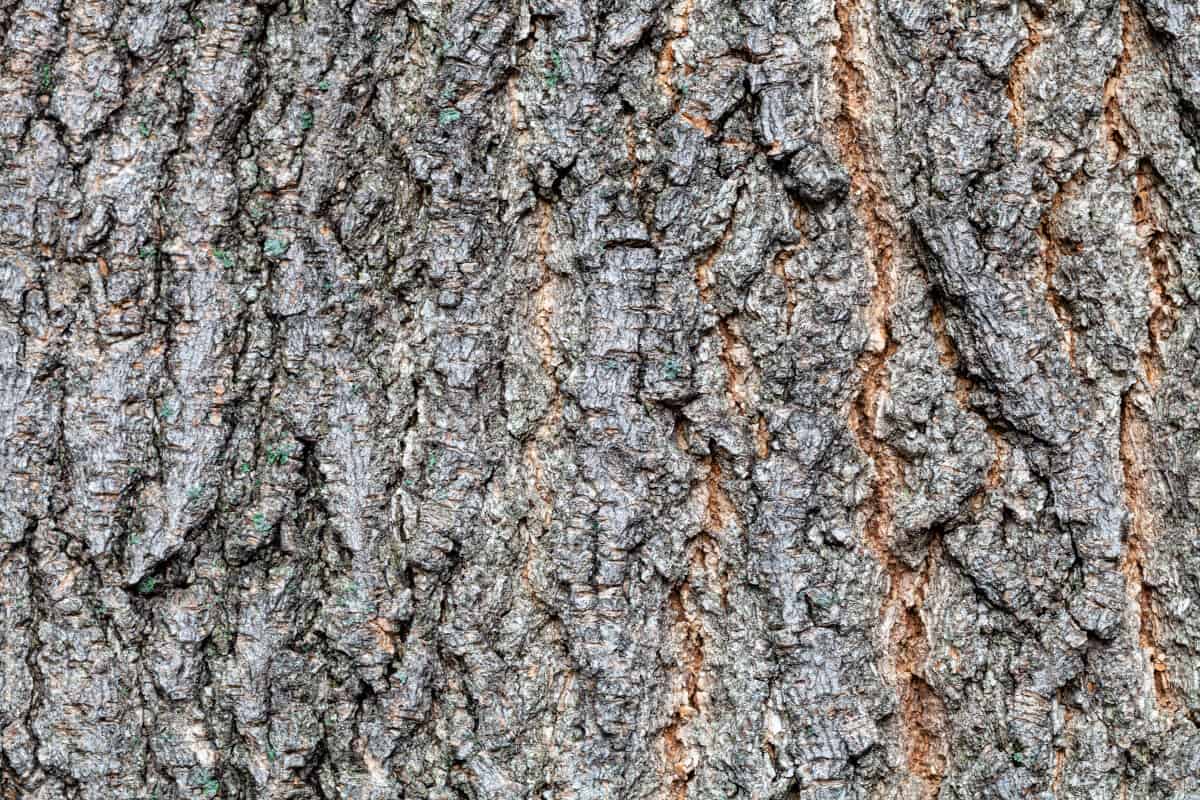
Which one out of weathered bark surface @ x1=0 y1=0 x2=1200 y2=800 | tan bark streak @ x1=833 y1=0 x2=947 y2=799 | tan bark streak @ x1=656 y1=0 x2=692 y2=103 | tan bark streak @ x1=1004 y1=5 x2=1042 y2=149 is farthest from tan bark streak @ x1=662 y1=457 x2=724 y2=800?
tan bark streak @ x1=1004 y1=5 x2=1042 y2=149

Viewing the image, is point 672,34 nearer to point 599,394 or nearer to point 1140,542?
point 599,394

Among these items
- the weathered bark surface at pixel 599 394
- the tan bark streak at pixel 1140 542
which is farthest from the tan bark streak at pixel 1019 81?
the tan bark streak at pixel 1140 542

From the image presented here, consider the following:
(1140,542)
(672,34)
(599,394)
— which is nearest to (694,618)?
(599,394)

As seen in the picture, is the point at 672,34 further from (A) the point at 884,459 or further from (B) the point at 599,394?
(A) the point at 884,459

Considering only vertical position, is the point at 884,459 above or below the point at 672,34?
below

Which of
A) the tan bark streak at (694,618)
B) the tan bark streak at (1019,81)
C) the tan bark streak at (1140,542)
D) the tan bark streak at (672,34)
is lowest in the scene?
the tan bark streak at (694,618)

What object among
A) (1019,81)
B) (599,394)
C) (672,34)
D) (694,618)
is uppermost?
(1019,81)

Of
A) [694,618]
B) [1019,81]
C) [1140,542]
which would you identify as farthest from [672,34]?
[1140,542]

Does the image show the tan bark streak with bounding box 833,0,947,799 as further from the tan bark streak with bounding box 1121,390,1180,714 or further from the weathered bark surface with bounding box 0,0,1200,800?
the tan bark streak with bounding box 1121,390,1180,714

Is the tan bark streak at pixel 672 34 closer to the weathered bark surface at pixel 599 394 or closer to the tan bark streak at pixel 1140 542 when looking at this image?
the weathered bark surface at pixel 599 394
